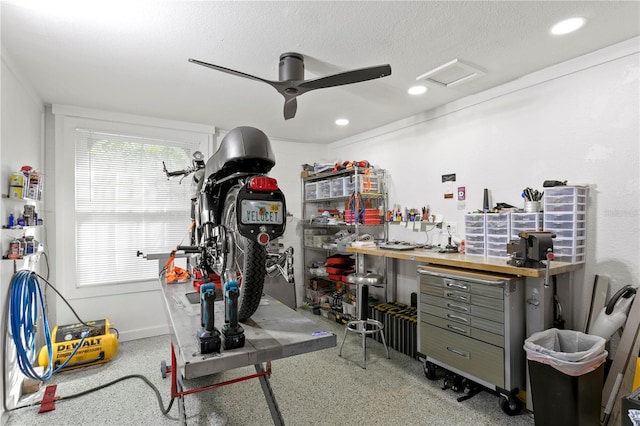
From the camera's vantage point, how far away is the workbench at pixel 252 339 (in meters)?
1.15

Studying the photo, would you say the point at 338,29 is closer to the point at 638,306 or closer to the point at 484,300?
the point at 484,300

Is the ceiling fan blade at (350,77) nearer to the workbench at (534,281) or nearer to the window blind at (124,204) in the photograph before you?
the workbench at (534,281)

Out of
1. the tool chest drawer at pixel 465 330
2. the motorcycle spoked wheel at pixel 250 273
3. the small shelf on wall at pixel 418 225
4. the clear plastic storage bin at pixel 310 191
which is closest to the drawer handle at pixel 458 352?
the tool chest drawer at pixel 465 330

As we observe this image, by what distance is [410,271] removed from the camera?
3.90m

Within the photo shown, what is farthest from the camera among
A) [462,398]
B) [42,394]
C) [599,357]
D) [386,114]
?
[386,114]

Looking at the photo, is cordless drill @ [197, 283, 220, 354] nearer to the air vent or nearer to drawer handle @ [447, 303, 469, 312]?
drawer handle @ [447, 303, 469, 312]

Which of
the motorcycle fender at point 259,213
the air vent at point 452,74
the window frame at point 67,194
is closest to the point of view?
the motorcycle fender at point 259,213

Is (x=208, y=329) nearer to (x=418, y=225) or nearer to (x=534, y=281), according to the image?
(x=534, y=281)

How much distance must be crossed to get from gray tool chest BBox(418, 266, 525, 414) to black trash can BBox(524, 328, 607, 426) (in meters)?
0.18

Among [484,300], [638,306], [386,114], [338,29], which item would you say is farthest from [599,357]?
[386,114]

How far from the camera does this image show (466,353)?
8.21 ft

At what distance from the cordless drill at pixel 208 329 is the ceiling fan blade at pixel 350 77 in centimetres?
149

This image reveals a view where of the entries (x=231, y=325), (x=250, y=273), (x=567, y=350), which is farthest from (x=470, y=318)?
(x=231, y=325)

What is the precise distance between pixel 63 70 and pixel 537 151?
3.98m
